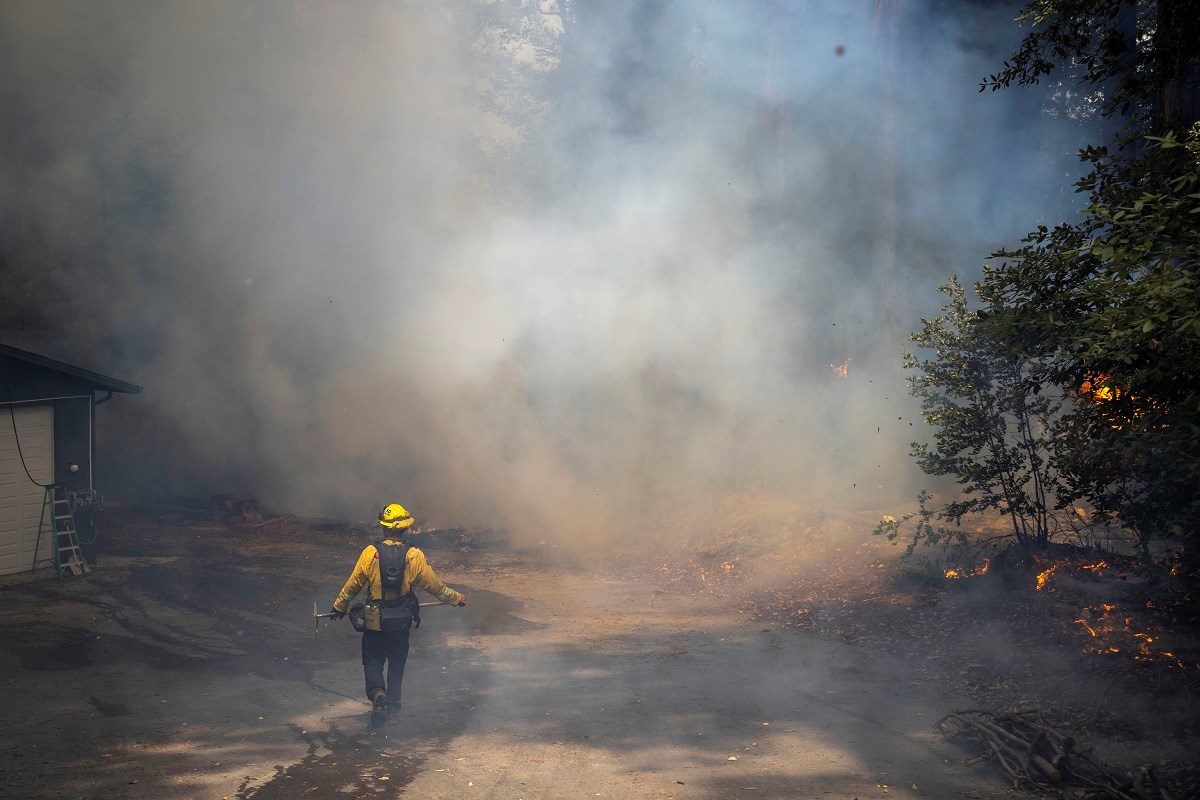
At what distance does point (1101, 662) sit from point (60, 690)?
7.72 m

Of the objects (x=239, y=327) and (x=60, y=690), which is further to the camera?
(x=239, y=327)

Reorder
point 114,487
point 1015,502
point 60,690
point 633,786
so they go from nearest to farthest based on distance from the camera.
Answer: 1. point 633,786
2. point 60,690
3. point 1015,502
4. point 114,487

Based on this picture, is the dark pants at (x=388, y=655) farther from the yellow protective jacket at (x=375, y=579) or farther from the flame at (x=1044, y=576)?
the flame at (x=1044, y=576)

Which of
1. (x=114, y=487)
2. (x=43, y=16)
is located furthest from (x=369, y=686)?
(x=43, y=16)

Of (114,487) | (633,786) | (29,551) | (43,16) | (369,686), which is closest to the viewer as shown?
(633,786)

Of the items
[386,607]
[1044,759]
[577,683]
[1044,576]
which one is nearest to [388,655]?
[386,607]

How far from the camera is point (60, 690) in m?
6.14

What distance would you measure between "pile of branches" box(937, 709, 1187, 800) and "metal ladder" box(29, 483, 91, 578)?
9402 millimetres

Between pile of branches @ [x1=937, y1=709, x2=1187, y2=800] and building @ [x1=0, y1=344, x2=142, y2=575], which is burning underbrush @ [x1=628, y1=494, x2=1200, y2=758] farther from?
building @ [x1=0, y1=344, x2=142, y2=575]

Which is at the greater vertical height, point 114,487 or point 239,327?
point 239,327

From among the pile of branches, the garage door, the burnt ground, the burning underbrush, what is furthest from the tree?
the garage door

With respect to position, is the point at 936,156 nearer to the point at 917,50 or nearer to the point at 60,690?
the point at 917,50

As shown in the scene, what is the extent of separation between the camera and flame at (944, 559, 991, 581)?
8.22 meters

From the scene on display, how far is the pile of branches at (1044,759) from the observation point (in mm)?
4648
